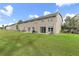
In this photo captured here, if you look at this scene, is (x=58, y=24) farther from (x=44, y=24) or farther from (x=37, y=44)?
(x=37, y=44)

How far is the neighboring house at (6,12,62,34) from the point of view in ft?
7.51

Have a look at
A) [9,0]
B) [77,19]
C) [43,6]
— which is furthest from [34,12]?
[77,19]

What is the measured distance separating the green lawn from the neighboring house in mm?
54

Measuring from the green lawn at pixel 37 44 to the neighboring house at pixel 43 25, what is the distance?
0.18 feet

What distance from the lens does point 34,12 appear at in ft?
7.55

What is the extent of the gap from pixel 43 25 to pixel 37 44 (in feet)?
0.70

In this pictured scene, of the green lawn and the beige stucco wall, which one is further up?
the beige stucco wall

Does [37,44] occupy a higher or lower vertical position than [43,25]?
lower

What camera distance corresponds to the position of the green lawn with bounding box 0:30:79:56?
7.32 ft

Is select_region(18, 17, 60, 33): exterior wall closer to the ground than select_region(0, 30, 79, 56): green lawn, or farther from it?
farther from it

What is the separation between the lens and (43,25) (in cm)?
231

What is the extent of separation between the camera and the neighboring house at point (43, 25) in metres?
2.29

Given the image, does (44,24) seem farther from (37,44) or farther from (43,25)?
(37,44)

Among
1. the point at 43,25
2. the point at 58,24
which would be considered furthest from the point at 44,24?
the point at 58,24
